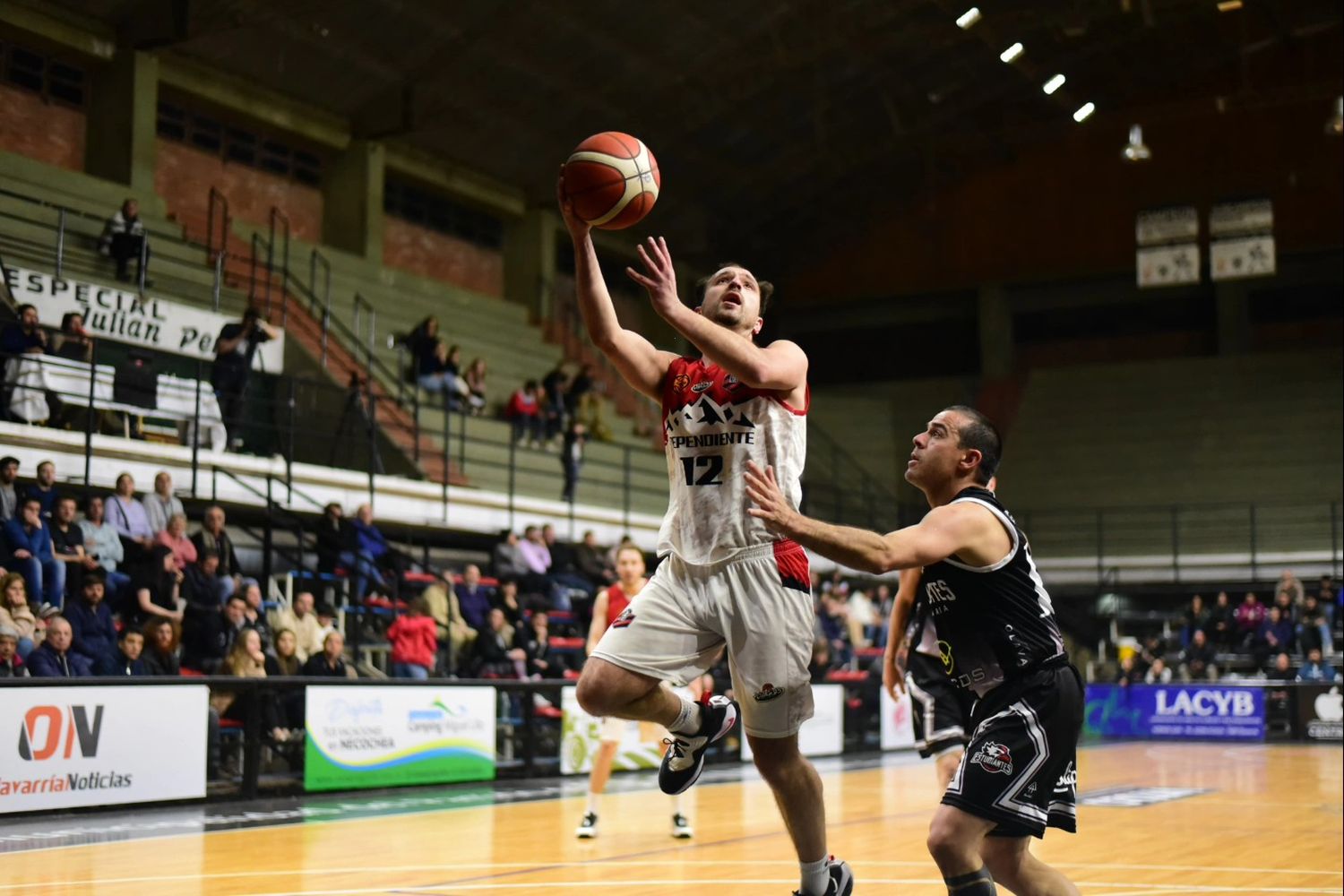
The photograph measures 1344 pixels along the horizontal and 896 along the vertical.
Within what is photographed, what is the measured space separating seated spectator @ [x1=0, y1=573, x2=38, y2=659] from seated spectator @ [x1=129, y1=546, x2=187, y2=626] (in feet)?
4.13

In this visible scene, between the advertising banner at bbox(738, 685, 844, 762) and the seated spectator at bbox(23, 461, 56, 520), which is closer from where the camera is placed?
the seated spectator at bbox(23, 461, 56, 520)

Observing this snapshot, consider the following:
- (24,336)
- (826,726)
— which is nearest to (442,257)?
(826,726)

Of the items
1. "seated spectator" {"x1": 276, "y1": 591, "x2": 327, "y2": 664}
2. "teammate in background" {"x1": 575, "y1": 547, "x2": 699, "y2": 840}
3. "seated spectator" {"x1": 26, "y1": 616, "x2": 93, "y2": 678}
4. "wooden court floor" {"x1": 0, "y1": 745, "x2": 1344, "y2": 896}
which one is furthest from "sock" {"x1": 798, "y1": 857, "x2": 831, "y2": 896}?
"seated spectator" {"x1": 276, "y1": 591, "x2": 327, "y2": 664}

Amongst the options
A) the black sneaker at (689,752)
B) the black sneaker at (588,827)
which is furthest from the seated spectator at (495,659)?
the black sneaker at (689,752)

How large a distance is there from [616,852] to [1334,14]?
2129 cm

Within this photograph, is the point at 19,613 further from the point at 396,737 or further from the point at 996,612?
the point at 996,612

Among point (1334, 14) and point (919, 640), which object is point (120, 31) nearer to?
point (919, 640)

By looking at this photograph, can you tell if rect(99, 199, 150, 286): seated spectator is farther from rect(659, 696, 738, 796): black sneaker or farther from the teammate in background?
rect(659, 696, 738, 796): black sneaker

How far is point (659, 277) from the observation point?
4.84 meters

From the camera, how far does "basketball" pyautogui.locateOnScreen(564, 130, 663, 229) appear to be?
502 cm

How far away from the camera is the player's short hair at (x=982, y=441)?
4.87m

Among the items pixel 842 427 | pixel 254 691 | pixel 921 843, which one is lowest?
pixel 921 843

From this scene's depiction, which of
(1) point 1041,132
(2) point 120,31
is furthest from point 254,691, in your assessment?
(1) point 1041,132

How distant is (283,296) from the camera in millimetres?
19141
